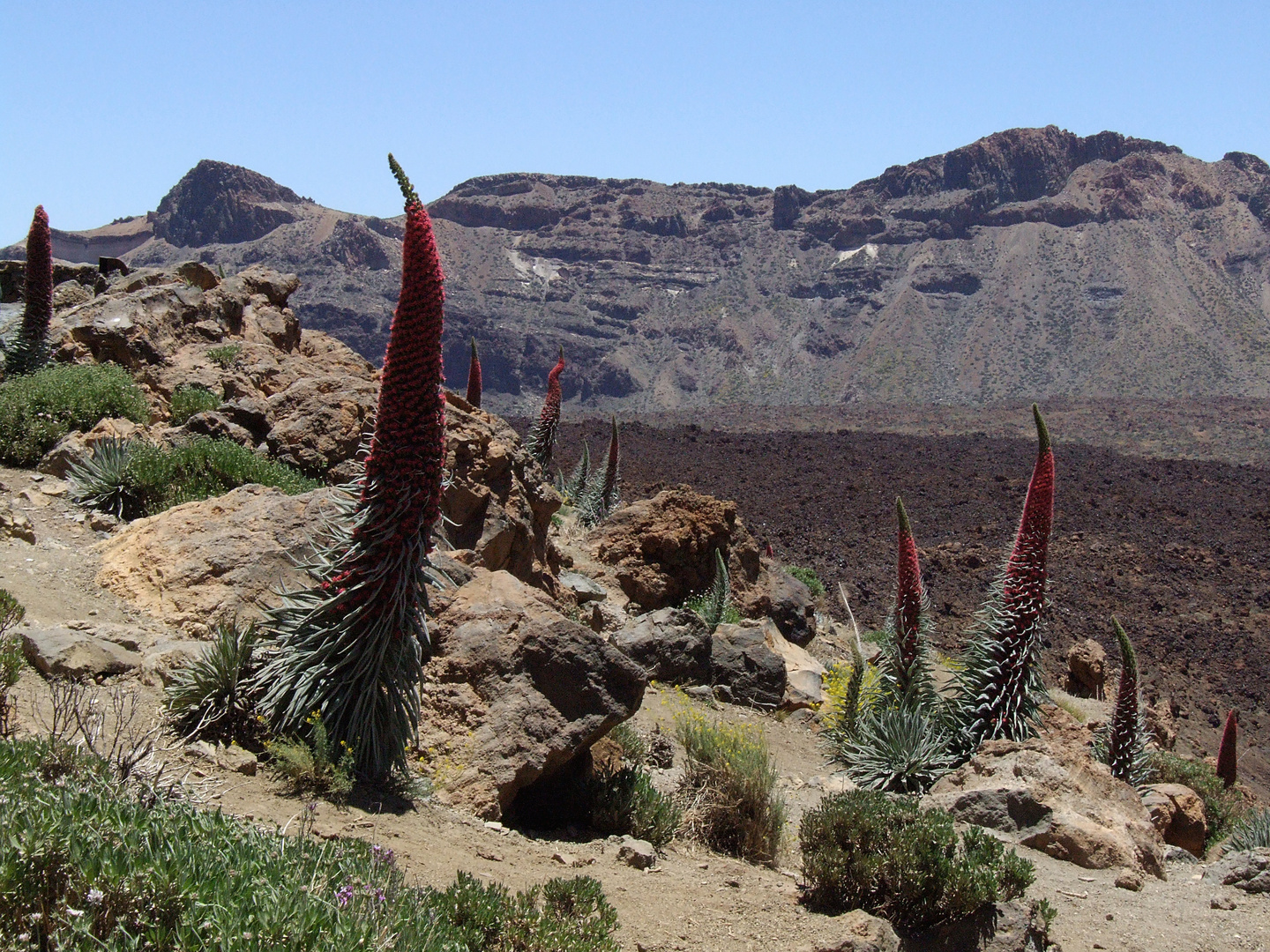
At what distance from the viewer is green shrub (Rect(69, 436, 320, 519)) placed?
6.84 meters

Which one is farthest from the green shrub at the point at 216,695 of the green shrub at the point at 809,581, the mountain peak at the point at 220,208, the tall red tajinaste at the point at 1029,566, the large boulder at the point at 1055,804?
the mountain peak at the point at 220,208

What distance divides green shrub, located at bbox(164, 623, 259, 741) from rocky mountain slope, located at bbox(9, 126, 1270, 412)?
70.9m

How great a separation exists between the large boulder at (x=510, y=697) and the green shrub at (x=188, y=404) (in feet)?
14.4

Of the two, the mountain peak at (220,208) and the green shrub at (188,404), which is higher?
the mountain peak at (220,208)

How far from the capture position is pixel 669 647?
9320 mm

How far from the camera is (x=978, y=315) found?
8725cm

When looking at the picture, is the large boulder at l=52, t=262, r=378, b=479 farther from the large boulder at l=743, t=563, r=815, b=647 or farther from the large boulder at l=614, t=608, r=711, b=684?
the large boulder at l=743, t=563, r=815, b=647

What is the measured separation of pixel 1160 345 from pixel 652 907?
266 ft

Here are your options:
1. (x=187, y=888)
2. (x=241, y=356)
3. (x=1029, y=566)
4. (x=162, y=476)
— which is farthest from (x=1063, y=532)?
(x=187, y=888)

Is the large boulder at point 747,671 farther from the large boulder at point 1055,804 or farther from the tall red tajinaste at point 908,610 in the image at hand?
the large boulder at point 1055,804

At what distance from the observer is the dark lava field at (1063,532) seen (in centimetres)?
2164

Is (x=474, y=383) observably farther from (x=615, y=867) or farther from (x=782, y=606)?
(x=615, y=867)

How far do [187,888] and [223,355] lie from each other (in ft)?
25.9

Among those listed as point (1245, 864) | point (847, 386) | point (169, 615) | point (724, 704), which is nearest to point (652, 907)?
point (169, 615)
